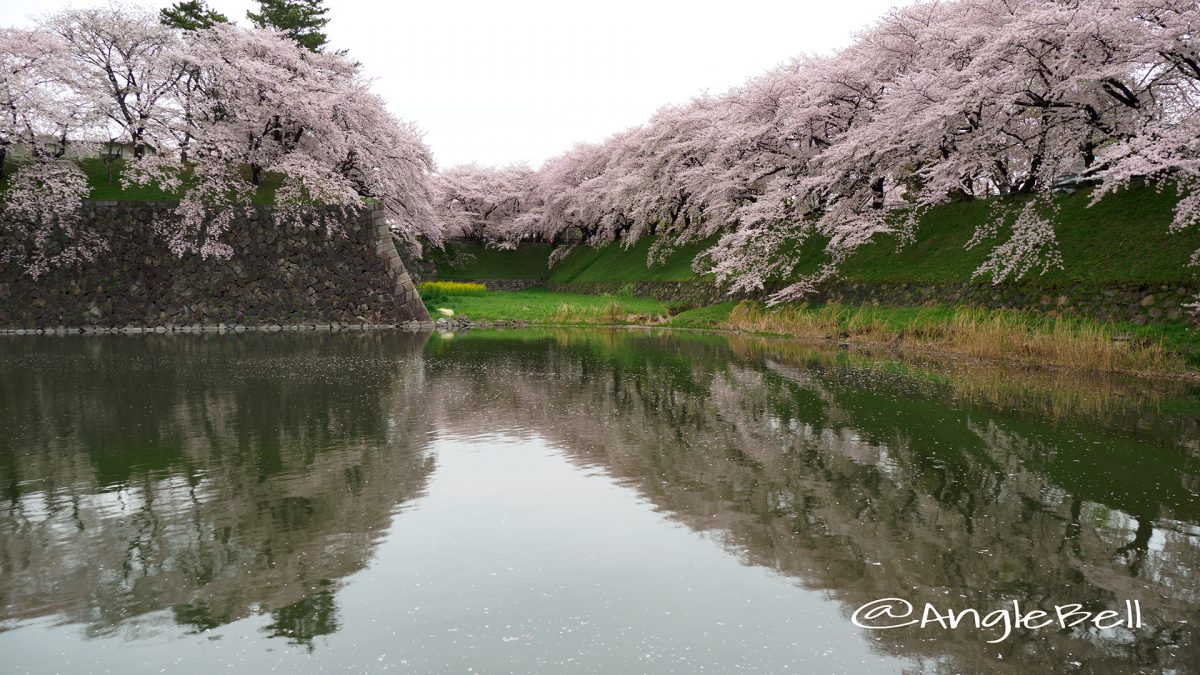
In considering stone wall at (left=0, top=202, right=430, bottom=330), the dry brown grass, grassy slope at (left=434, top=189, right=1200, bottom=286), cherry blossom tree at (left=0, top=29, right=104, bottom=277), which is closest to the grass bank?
the dry brown grass

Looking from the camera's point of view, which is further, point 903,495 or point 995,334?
point 995,334

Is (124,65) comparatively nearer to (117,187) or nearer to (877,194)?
(117,187)

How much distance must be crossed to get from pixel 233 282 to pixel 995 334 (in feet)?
94.6

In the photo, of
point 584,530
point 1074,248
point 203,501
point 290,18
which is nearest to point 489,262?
point 290,18

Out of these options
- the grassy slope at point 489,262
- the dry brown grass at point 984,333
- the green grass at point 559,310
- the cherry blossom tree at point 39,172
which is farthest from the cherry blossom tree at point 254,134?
the grassy slope at point 489,262

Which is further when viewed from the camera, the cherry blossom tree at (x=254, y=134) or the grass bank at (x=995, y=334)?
the cherry blossom tree at (x=254, y=134)

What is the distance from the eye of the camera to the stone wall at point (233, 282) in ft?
100

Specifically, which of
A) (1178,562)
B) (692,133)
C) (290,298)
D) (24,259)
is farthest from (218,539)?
(692,133)

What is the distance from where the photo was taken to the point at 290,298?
3253 cm

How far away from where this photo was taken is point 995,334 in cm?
1961

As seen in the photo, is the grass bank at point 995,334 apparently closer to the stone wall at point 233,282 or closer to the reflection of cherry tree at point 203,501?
the reflection of cherry tree at point 203,501

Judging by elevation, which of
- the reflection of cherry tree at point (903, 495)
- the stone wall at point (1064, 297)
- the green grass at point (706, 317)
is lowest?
the reflection of cherry tree at point (903, 495)

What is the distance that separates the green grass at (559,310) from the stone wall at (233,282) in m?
4.77

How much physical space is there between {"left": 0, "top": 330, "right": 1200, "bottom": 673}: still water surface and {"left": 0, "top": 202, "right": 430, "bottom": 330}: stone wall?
19458 mm
